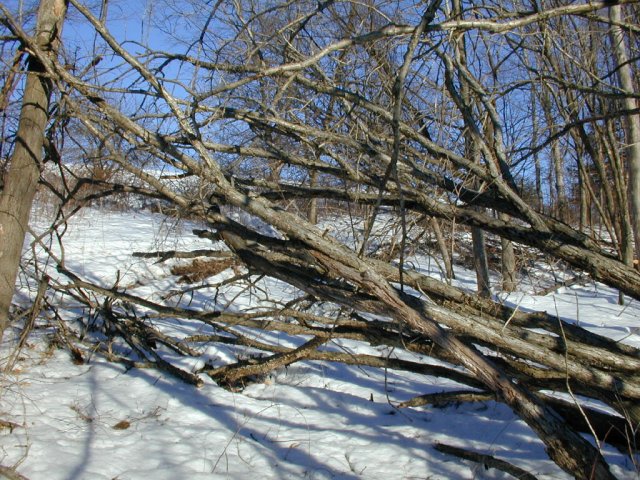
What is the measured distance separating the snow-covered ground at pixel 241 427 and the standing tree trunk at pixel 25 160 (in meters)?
0.87

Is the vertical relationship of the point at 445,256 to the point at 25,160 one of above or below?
below

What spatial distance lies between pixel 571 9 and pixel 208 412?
369cm

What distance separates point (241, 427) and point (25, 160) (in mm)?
2405

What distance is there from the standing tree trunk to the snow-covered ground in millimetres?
870

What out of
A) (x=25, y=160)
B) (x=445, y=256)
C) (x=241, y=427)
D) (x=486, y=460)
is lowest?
(x=241, y=427)

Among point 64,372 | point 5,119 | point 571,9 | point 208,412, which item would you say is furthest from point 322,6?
point 64,372

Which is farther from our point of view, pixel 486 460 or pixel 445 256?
pixel 445 256

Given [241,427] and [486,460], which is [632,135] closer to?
[486,460]

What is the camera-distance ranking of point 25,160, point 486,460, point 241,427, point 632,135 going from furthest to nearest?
point 632,135 → point 241,427 → point 25,160 → point 486,460

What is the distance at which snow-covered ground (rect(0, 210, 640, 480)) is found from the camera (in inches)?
131

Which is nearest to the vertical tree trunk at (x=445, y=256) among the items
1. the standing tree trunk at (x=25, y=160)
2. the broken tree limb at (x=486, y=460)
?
the broken tree limb at (x=486, y=460)

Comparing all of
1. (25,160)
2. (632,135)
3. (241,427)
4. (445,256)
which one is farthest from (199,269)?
(632,135)

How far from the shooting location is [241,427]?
4004 mm

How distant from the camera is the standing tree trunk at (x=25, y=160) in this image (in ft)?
11.7
